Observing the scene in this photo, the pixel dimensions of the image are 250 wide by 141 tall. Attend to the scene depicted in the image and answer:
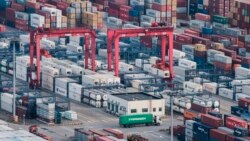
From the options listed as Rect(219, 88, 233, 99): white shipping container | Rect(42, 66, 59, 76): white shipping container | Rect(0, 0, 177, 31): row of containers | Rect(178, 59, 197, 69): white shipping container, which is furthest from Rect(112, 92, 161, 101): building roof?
Rect(0, 0, 177, 31): row of containers

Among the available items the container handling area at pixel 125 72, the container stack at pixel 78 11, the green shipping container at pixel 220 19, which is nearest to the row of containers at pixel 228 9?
the container handling area at pixel 125 72

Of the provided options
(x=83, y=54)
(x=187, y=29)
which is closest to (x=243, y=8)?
(x=187, y=29)

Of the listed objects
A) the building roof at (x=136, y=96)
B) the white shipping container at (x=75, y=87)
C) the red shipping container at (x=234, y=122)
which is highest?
the red shipping container at (x=234, y=122)

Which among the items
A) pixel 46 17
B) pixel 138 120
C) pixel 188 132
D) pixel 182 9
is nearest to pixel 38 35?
pixel 138 120

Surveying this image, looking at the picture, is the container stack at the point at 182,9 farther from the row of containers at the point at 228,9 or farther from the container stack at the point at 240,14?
the container stack at the point at 240,14

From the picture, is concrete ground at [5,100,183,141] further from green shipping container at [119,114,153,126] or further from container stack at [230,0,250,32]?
container stack at [230,0,250,32]

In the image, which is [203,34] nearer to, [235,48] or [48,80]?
[235,48]
